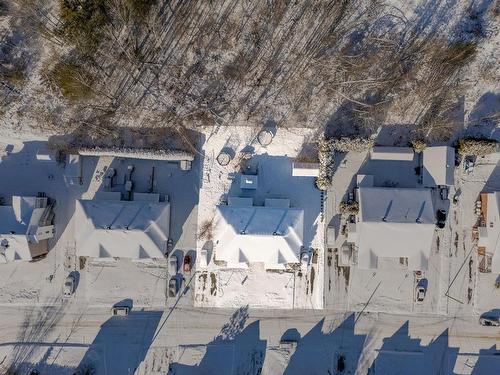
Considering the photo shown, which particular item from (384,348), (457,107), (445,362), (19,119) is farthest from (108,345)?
(457,107)

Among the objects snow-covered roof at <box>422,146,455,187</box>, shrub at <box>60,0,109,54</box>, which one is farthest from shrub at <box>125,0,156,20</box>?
snow-covered roof at <box>422,146,455,187</box>

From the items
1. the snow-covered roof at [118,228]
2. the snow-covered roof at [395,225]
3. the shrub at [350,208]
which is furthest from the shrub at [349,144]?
the snow-covered roof at [118,228]

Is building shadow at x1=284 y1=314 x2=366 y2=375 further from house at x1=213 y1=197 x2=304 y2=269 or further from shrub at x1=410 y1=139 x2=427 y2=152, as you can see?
shrub at x1=410 y1=139 x2=427 y2=152

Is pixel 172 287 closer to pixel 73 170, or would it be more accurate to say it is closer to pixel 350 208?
pixel 73 170

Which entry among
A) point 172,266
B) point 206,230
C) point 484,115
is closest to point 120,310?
point 172,266

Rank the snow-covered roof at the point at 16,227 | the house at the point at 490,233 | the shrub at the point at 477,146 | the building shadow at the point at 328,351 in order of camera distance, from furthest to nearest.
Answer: the building shadow at the point at 328,351 < the shrub at the point at 477,146 < the house at the point at 490,233 < the snow-covered roof at the point at 16,227

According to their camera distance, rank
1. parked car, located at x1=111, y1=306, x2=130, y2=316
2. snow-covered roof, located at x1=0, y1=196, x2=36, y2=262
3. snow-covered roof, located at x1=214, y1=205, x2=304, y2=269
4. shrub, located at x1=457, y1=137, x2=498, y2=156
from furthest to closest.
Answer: parked car, located at x1=111, y1=306, x2=130, y2=316 < shrub, located at x1=457, y1=137, x2=498, y2=156 < snow-covered roof, located at x1=214, y1=205, x2=304, y2=269 < snow-covered roof, located at x1=0, y1=196, x2=36, y2=262

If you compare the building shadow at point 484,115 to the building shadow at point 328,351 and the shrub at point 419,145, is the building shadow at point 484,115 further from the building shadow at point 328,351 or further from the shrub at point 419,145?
the building shadow at point 328,351
